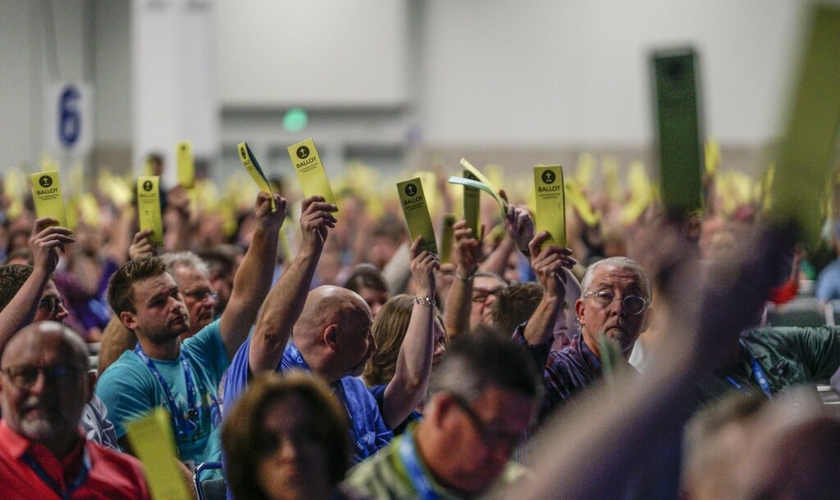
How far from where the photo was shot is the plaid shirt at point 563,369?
393cm

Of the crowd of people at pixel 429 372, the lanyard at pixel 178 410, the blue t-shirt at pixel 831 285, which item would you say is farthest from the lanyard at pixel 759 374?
the blue t-shirt at pixel 831 285

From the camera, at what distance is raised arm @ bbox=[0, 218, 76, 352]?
3.93 metres

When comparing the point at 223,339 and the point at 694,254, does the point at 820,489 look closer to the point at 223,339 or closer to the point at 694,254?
the point at 694,254

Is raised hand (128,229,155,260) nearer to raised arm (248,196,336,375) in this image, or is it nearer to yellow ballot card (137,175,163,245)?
yellow ballot card (137,175,163,245)

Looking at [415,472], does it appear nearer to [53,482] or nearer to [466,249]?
[53,482]

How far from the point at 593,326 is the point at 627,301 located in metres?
0.15

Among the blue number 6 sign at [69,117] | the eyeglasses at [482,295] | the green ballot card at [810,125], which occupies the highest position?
the blue number 6 sign at [69,117]

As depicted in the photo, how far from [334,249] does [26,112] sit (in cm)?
1488

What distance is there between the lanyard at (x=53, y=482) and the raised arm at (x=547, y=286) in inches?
63.6

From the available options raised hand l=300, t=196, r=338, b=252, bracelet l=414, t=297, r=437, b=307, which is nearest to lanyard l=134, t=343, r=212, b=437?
raised hand l=300, t=196, r=338, b=252

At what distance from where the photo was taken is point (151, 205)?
5.45 meters

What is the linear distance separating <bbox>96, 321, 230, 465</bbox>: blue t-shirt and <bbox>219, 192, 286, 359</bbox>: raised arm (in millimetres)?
83

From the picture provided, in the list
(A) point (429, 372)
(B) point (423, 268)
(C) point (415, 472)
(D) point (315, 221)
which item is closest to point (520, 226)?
(B) point (423, 268)

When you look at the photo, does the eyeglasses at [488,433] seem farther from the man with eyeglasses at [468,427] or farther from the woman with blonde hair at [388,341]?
the woman with blonde hair at [388,341]
